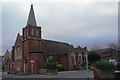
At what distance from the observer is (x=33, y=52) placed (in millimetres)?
33906

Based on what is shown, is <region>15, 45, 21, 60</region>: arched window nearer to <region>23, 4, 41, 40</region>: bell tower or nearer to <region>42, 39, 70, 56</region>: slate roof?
<region>23, 4, 41, 40</region>: bell tower

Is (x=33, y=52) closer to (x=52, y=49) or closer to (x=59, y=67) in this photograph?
(x=59, y=67)

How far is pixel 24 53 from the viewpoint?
122ft

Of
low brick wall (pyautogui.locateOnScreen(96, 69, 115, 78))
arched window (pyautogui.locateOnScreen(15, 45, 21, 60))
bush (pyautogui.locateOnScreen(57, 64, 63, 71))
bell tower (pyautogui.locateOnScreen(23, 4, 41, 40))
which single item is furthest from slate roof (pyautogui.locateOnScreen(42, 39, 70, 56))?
low brick wall (pyautogui.locateOnScreen(96, 69, 115, 78))

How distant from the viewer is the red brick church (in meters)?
34.1

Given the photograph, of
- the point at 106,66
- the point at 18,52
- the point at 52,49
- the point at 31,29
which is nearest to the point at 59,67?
the point at 52,49

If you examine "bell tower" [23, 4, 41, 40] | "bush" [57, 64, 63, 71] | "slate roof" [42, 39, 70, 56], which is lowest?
"bush" [57, 64, 63, 71]

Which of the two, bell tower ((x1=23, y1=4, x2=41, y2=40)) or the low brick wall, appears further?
bell tower ((x1=23, y1=4, x2=41, y2=40))

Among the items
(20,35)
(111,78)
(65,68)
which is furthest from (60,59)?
(111,78)

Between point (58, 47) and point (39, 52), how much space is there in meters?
15.5

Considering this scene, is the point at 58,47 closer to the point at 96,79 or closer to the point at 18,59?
the point at 18,59

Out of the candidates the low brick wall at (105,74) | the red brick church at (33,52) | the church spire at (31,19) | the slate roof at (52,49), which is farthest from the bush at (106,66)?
the church spire at (31,19)

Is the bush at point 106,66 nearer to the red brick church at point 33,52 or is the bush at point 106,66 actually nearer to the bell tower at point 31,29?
the red brick church at point 33,52

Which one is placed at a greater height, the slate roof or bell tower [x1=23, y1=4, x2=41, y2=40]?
bell tower [x1=23, y1=4, x2=41, y2=40]
